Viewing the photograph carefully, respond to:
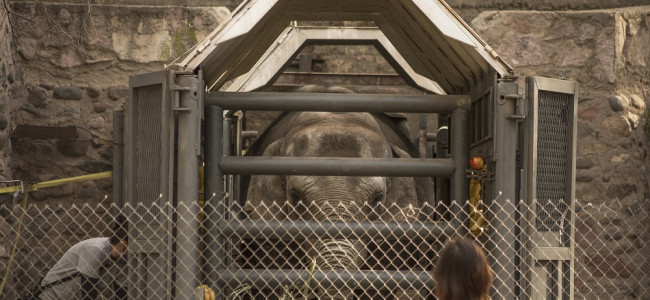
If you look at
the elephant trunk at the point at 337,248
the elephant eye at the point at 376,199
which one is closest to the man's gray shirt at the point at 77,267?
the elephant trunk at the point at 337,248

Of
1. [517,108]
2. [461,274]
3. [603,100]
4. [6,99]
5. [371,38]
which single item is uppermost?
[371,38]

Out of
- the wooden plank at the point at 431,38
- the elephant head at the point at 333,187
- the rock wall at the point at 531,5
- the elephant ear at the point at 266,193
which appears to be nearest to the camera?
the wooden plank at the point at 431,38

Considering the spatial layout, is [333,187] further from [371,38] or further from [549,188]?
[371,38]

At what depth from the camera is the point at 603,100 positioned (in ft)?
35.1

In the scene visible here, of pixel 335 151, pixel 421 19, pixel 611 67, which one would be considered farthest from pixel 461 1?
pixel 421 19

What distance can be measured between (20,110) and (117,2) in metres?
1.53

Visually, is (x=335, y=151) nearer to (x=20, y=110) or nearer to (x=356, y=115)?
(x=356, y=115)

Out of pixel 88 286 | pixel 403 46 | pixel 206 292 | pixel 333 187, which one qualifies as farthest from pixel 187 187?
pixel 403 46

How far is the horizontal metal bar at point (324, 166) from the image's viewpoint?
720cm

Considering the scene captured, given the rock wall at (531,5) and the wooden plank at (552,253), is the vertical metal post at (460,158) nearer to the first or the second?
the wooden plank at (552,253)

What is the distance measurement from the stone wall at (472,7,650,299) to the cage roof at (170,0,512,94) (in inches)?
71.2

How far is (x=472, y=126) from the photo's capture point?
761cm

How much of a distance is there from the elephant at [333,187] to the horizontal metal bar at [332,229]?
14 cm

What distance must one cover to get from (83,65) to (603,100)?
5.18 metres
